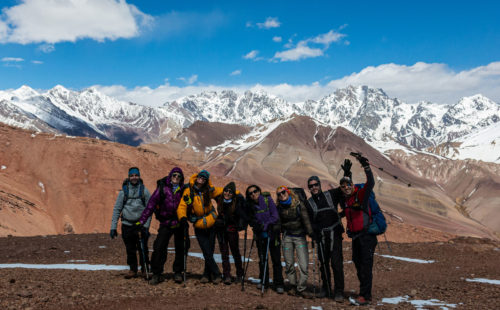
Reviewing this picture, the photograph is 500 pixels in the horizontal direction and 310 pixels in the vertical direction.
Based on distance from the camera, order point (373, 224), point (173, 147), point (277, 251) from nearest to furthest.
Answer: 1. point (373, 224)
2. point (277, 251)
3. point (173, 147)

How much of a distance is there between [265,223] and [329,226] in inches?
56.9

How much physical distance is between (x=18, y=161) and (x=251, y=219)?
3593cm

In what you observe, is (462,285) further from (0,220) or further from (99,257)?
(0,220)

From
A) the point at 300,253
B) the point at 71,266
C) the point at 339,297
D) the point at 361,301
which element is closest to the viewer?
the point at 361,301

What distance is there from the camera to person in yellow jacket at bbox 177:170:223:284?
911 cm

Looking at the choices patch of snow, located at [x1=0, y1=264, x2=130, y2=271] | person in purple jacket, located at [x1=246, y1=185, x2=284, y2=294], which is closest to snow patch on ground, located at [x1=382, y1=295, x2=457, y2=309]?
person in purple jacket, located at [x1=246, y1=185, x2=284, y2=294]

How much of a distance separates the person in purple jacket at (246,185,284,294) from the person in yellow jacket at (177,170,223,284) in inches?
36.4

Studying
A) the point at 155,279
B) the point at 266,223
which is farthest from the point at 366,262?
the point at 155,279

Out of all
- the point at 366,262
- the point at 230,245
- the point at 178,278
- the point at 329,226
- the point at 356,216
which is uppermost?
the point at 356,216

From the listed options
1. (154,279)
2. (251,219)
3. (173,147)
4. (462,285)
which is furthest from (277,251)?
(173,147)

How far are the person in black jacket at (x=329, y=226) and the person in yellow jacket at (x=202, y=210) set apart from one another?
2.33 m

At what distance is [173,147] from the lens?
194750 millimetres

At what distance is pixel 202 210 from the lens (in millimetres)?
9227

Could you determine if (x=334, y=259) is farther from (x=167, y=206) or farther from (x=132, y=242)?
(x=132, y=242)
